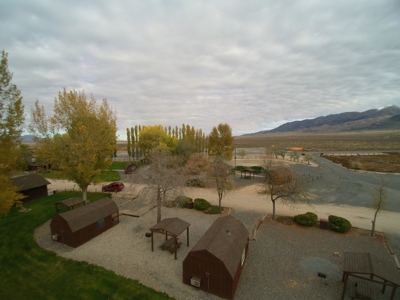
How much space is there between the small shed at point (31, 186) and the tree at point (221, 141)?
3094cm

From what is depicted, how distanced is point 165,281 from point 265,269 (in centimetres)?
659

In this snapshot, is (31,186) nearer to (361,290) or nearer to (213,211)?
(213,211)

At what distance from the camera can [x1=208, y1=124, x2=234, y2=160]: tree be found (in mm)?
45406

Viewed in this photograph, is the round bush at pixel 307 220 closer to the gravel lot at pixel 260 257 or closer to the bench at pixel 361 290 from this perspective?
the gravel lot at pixel 260 257

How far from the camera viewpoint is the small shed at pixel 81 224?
15625mm

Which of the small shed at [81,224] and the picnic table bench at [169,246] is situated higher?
the small shed at [81,224]

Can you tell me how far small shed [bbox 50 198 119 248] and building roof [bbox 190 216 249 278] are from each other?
399 inches

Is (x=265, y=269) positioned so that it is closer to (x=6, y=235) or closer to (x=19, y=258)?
(x=19, y=258)

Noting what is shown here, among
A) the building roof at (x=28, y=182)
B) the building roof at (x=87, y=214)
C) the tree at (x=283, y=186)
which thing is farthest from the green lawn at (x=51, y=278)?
the tree at (x=283, y=186)

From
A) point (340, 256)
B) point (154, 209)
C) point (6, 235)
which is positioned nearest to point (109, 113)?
point (154, 209)

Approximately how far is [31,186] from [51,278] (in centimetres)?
1907

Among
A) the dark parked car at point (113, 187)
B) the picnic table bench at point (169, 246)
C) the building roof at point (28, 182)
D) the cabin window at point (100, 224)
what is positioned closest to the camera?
the picnic table bench at point (169, 246)

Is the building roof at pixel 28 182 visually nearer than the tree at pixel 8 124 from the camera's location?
No

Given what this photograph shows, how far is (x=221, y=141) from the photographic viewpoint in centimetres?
4575
